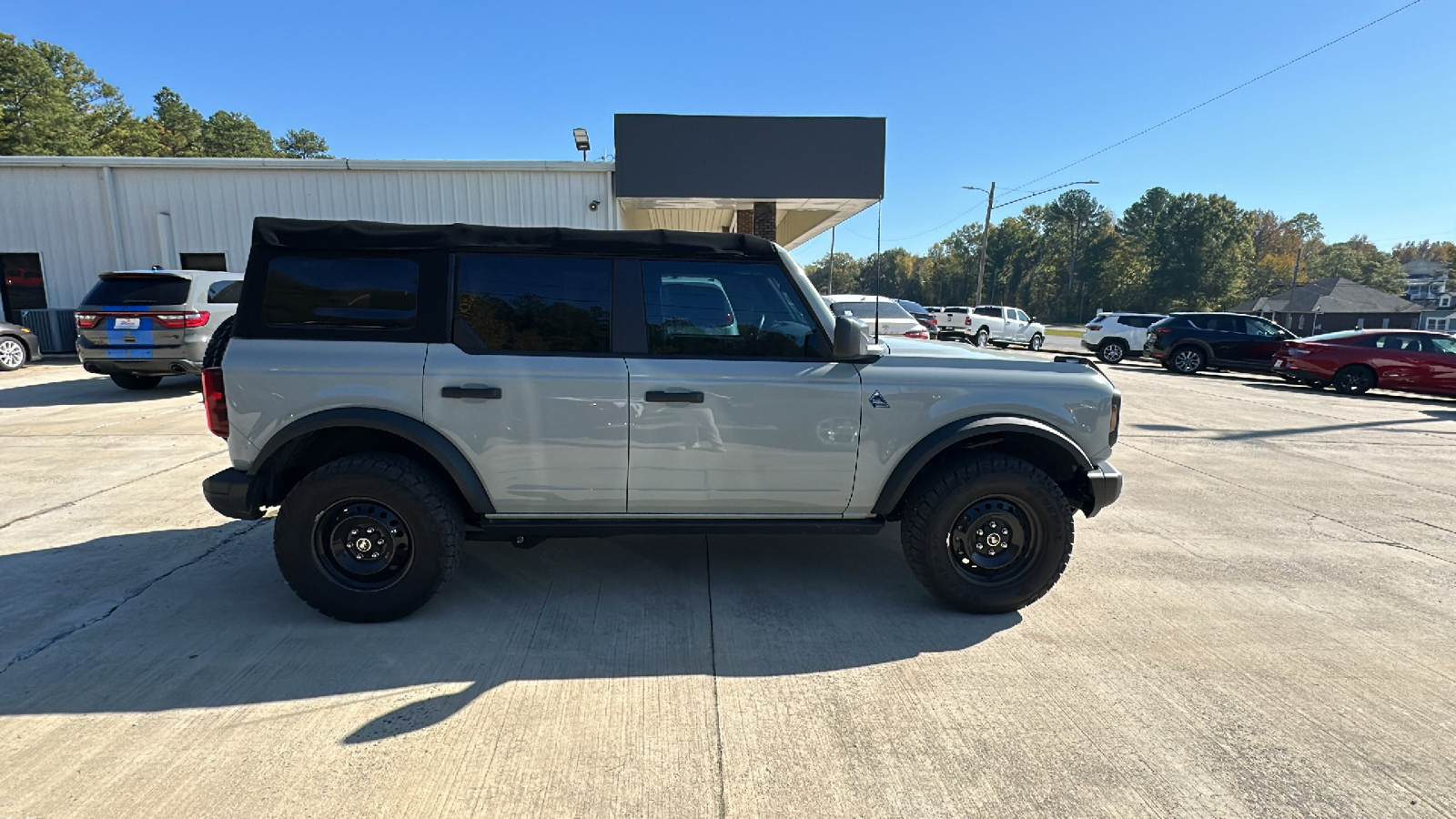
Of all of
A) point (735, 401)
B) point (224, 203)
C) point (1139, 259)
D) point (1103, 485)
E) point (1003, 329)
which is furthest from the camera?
point (1139, 259)

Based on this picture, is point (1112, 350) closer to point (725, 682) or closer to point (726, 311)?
point (726, 311)

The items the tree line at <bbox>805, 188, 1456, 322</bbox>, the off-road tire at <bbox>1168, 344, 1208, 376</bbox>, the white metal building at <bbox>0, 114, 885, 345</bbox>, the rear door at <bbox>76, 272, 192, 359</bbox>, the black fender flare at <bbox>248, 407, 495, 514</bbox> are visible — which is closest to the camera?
the black fender flare at <bbox>248, 407, 495, 514</bbox>

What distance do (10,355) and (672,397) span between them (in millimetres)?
15998

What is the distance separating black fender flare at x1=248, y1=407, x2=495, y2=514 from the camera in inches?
122

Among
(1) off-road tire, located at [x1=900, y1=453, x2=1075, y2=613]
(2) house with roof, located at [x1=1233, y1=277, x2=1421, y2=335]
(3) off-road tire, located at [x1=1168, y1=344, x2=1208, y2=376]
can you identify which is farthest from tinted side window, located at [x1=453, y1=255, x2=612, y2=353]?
(2) house with roof, located at [x1=1233, y1=277, x2=1421, y2=335]

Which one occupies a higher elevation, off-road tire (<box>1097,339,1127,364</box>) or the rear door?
the rear door

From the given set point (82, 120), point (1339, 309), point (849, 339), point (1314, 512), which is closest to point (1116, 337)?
point (1314, 512)

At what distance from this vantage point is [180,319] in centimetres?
912

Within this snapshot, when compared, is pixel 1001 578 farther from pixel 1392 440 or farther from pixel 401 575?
pixel 1392 440

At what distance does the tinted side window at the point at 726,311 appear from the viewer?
330 centimetres

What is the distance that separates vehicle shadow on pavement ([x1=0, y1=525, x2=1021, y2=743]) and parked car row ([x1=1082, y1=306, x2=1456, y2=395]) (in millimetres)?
14744

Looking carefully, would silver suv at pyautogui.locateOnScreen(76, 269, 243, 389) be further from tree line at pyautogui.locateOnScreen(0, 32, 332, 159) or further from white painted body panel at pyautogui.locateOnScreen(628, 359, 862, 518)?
tree line at pyautogui.locateOnScreen(0, 32, 332, 159)

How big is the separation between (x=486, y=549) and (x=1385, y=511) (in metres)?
7.11

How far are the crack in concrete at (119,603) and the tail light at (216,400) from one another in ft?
3.72
